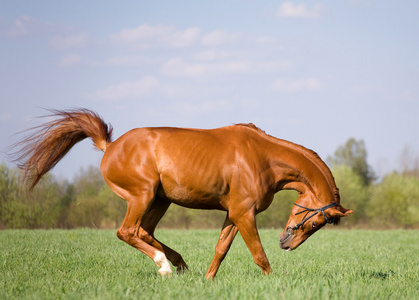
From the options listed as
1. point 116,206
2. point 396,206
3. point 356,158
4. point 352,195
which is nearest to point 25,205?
point 116,206

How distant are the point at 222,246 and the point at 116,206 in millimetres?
29601

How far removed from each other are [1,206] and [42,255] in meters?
21.7

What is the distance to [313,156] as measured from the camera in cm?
657

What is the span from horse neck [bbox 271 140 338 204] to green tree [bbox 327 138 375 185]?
62945mm

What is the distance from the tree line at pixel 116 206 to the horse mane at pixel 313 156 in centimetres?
839

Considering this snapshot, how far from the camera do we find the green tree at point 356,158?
222ft

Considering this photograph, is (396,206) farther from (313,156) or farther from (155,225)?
(155,225)

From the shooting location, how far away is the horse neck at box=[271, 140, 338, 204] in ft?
21.1

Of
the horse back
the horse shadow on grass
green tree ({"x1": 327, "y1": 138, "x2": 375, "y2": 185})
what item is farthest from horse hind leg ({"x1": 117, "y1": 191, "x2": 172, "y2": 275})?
green tree ({"x1": 327, "y1": 138, "x2": 375, "y2": 185})

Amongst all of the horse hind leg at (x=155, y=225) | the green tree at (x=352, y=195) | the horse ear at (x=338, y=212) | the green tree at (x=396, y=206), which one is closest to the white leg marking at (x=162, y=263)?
the horse hind leg at (x=155, y=225)

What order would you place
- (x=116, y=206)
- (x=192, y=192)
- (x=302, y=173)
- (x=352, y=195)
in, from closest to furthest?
1. (x=192, y=192)
2. (x=302, y=173)
3. (x=116, y=206)
4. (x=352, y=195)

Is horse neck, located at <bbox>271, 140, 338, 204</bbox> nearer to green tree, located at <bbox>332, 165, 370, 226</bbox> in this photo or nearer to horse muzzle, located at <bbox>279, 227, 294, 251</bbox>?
horse muzzle, located at <bbox>279, 227, 294, 251</bbox>

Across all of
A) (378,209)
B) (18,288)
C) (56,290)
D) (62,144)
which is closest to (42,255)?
(62,144)

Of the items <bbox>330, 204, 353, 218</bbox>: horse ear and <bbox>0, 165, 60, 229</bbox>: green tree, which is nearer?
<bbox>330, 204, 353, 218</bbox>: horse ear
